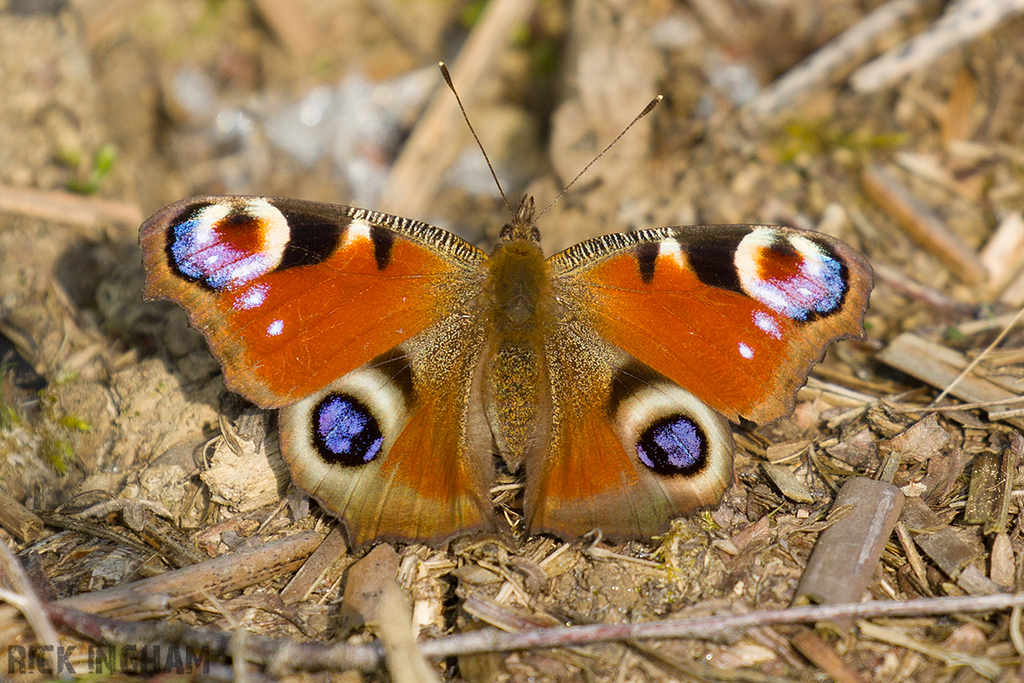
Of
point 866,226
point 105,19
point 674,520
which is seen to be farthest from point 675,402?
point 105,19

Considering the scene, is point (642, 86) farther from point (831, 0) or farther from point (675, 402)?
point (675, 402)

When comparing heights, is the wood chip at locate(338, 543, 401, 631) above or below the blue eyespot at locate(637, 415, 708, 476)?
below

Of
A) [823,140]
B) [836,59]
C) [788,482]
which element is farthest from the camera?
[836,59]

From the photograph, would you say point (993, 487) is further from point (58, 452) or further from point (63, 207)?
point (63, 207)

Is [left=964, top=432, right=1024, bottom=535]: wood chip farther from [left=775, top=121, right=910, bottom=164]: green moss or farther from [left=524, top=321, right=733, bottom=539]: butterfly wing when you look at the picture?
[left=775, top=121, right=910, bottom=164]: green moss

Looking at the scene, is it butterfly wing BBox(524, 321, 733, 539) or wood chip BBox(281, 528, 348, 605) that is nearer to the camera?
butterfly wing BBox(524, 321, 733, 539)

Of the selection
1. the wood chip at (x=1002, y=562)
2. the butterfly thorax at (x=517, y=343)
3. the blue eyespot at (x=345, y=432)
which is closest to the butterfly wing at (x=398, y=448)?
the blue eyespot at (x=345, y=432)

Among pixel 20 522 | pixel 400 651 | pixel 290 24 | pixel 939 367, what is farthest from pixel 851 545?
pixel 290 24

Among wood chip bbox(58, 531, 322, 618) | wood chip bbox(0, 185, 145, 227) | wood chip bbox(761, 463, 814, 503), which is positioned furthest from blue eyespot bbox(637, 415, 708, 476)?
wood chip bbox(0, 185, 145, 227)
